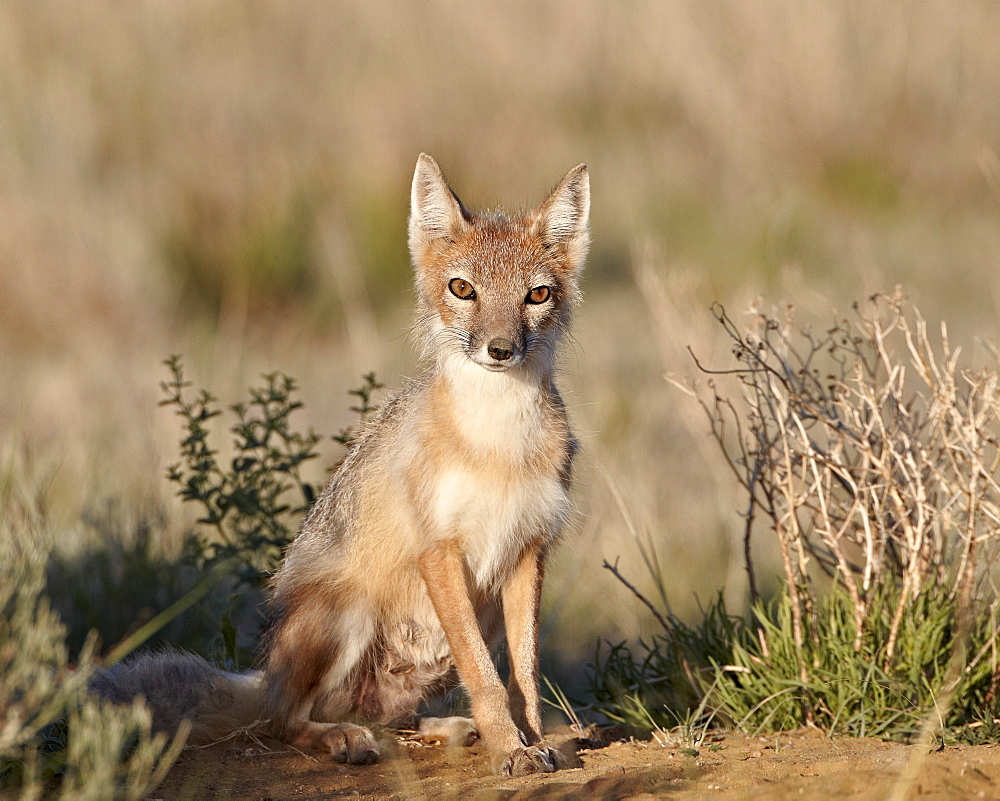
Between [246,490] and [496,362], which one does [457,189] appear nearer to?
[246,490]

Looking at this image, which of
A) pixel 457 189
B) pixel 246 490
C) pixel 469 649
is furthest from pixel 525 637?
pixel 457 189

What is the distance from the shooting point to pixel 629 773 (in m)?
3.63

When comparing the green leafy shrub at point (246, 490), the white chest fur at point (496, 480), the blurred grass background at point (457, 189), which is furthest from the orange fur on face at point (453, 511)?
the blurred grass background at point (457, 189)

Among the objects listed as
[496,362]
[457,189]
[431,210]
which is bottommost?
[496,362]

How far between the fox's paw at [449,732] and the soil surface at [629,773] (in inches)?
2.7

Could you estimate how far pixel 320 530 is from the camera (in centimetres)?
485

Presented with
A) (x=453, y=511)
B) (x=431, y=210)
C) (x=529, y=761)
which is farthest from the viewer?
(x=431, y=210)

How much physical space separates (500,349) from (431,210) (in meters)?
0.93

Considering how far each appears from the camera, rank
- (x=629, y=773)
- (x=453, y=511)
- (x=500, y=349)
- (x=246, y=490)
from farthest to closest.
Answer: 1. (x=246, y=490)
2. (x=453, y=511)
3. (x=500, y=349)
4. (x=629, y=773)

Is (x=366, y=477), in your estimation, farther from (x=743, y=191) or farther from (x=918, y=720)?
(x=743, y=191)

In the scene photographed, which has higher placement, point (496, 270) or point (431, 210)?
point (431, 210)

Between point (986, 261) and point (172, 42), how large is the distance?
1015 centimetres

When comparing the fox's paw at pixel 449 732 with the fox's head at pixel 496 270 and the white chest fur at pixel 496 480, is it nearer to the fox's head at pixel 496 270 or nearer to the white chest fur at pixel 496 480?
the white chest fur at pixel 496 480

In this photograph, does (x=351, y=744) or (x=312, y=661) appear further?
(x=312, y=661)
